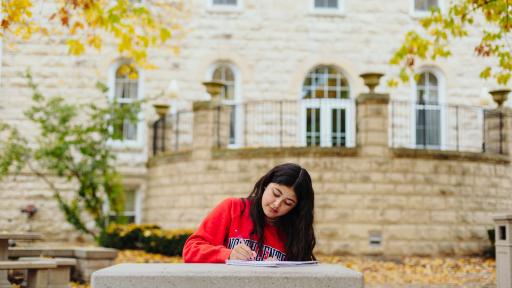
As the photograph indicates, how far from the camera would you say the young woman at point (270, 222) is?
445cm

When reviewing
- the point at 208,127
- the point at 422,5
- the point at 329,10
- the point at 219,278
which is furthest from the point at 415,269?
the point at 219,278

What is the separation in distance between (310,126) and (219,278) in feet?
59.1

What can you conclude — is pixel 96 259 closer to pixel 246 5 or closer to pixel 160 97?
pixel 160 97

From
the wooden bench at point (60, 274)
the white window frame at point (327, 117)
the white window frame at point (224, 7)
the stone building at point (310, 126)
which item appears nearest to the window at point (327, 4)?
the stone building at point (310, 126)

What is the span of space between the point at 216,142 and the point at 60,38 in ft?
22.5

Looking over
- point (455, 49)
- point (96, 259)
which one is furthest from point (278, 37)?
point (96, 259)

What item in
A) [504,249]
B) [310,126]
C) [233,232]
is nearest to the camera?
[233,232]

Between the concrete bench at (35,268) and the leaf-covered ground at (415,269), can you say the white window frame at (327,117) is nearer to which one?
the leaf-covered ground at (415,269)

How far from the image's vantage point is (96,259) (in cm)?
1176

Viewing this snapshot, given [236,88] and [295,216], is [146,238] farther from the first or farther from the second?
[295,216]

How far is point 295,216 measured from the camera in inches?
180

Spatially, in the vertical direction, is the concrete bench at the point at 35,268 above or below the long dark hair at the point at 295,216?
below

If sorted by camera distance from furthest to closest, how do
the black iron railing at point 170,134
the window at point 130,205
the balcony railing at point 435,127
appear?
the balcony railing at point 435,127, the window at point 130,205, the black iron railing at point 170,134

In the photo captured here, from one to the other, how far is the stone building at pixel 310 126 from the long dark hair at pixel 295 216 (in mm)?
11990
